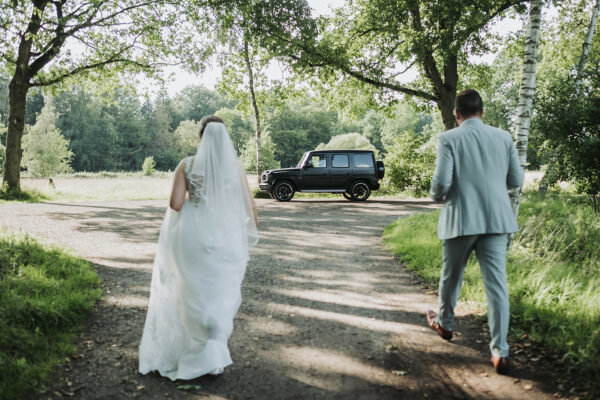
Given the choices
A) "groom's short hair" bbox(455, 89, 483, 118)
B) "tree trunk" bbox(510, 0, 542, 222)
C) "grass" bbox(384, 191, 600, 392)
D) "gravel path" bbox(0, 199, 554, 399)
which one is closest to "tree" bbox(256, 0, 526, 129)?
"tree trunk" bbox(510, 0, 542, 222)

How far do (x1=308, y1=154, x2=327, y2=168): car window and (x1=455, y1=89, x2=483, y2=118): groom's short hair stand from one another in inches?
534

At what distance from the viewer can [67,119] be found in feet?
231

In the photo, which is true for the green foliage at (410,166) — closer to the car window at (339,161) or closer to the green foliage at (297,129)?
the car window at (339,161)

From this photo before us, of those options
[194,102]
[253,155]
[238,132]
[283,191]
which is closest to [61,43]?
[283,191]

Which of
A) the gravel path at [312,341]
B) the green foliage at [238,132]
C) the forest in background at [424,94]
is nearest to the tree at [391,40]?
the forest in background at [424,94]

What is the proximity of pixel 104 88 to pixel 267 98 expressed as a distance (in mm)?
8420

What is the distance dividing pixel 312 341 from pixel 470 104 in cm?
264

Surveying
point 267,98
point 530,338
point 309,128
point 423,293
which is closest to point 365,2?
point 267,98

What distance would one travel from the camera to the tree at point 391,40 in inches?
509

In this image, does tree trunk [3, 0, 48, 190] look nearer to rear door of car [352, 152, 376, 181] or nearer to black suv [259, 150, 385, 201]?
black suv [259, 150, 385, 201]

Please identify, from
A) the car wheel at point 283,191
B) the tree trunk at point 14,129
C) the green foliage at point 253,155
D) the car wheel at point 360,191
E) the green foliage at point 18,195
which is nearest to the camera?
the green foliage at point 18,195

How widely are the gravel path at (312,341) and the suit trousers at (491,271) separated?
342 mm

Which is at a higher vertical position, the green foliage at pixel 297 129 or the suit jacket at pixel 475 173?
the green foliage at pixel 297 129

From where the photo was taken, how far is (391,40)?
1559cm
